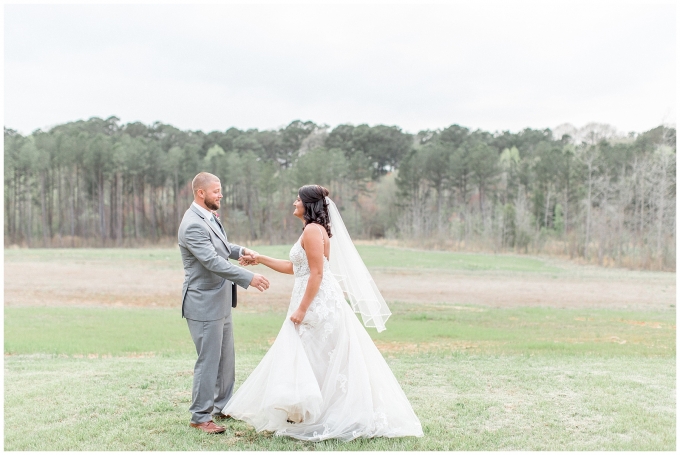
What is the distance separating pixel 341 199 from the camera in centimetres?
7188

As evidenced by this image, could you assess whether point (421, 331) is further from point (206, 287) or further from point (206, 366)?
point (206, 287)

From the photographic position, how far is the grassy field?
5.63 m

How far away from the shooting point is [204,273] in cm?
588

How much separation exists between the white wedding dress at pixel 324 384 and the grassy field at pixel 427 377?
5.7 inches

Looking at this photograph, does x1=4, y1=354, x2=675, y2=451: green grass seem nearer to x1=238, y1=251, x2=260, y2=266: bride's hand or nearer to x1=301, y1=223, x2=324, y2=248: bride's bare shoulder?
x1=238, y1=251, x2=260, y2=266: bride's hand

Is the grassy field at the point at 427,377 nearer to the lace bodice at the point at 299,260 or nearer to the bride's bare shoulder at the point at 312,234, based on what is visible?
the lace bodice at the point at 299,260

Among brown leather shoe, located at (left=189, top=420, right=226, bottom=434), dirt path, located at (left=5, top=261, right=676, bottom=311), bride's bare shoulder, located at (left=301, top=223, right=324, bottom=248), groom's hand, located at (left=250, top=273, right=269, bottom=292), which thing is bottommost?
dirt path, located at (left=5, top=261, right=676, bottom=311)

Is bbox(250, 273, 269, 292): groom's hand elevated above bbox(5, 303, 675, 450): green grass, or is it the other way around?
bbox(250, 273, 269, 292): groom's hand

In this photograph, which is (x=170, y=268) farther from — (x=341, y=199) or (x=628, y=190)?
(x=341, y=199)

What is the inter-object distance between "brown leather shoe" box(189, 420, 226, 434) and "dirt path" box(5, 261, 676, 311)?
1258 centimetres

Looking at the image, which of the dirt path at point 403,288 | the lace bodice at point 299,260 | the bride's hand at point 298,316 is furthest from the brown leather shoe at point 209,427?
the dirt path at point 403,288

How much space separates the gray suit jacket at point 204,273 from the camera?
224 inches

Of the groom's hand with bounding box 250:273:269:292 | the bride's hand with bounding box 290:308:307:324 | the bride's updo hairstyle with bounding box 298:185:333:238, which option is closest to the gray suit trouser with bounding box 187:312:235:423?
the groom's hand with bounding box 250:273:269:292

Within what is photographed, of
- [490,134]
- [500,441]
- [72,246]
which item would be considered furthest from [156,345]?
[490,134]
